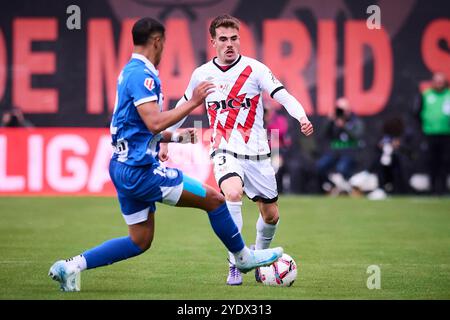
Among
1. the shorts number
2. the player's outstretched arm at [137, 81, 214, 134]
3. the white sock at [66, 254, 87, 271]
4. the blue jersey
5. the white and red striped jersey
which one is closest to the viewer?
the player's outstretched arm at [137, 81, 214, 134]

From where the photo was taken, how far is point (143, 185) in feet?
25.8

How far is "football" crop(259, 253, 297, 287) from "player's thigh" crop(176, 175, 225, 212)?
1.03 metres

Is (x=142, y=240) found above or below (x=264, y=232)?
above

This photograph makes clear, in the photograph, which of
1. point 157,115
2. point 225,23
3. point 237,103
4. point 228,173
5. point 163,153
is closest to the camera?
point 157,115

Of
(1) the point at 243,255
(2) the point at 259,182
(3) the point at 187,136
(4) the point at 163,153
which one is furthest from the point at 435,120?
(3) the point at 187,136

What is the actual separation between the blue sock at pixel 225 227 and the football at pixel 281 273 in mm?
659

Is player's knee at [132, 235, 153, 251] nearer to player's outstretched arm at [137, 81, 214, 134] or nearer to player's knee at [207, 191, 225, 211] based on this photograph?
player's knee at [207, 191, 225, 211]

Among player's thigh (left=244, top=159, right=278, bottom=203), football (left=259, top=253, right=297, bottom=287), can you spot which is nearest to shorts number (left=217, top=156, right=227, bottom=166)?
player's thigh (left=244, top=159, right=278, bottom=203)

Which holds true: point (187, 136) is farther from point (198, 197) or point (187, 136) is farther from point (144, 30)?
point (144, 30)

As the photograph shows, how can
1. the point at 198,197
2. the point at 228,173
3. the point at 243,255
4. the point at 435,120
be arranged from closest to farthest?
1. the point at 198,197
2. the point at 243,255
3. the point at 228,173
4. the point at 435,120

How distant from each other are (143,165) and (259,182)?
192cm

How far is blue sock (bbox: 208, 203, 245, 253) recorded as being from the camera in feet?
27.0

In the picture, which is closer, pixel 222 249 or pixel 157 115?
pixel 157 115
